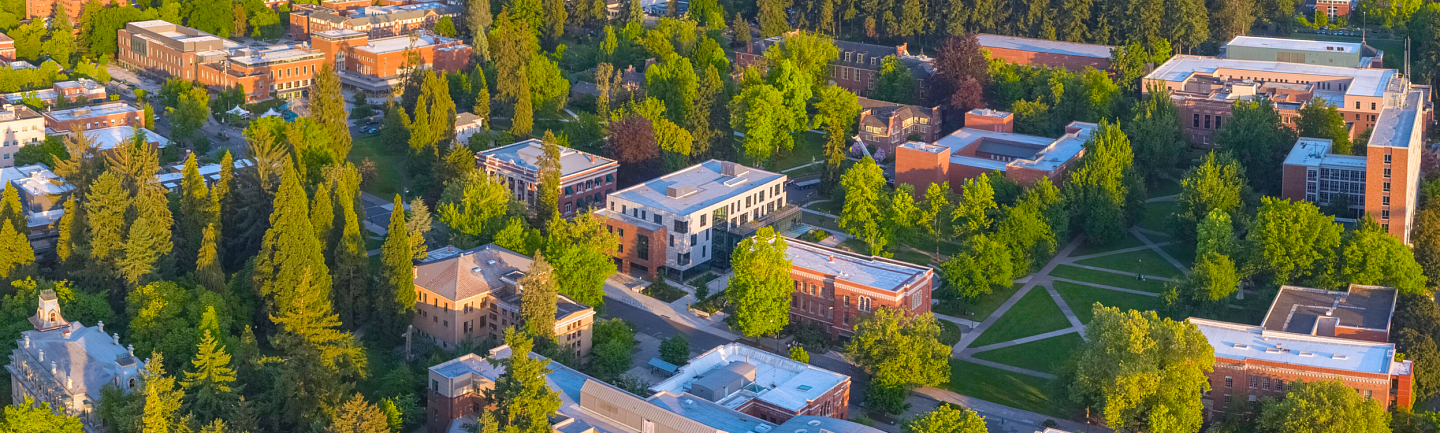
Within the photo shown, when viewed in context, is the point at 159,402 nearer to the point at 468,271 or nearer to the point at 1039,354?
the point at 468,271

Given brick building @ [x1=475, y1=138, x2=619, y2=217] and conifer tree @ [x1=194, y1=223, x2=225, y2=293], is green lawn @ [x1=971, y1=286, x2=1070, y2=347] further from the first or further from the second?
conifer tree @ [x1=194, y1=223, x2=225, y2=293]

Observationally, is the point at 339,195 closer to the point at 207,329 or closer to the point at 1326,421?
the point at 207,329

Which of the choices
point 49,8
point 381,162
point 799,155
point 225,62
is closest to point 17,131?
point 381,162

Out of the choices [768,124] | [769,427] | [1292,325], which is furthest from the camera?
[768,124]

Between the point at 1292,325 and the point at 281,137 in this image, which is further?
the point at 281,137

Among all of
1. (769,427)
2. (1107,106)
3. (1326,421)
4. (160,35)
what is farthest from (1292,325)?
(160,35)

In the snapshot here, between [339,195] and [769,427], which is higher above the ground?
[339,195]
